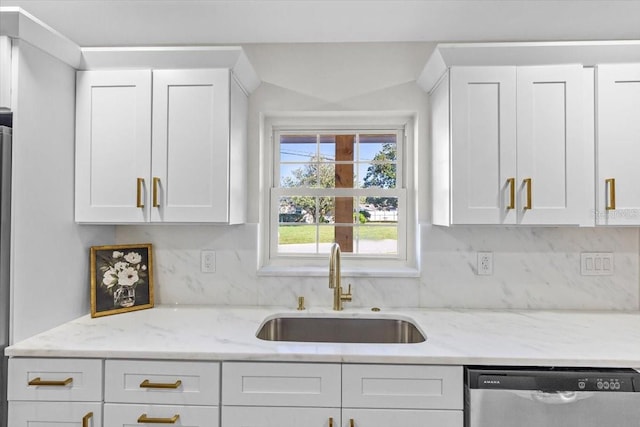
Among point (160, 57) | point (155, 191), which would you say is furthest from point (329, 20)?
point (155, 191)

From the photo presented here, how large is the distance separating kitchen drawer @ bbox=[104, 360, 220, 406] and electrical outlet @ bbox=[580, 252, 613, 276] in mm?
1892

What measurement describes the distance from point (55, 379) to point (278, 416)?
0.83m

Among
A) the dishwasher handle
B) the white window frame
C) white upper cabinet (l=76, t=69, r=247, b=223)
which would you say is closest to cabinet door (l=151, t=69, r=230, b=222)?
white upper cabinet (l=76, t=69, r=247, b=223)

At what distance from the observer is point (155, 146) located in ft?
5.80

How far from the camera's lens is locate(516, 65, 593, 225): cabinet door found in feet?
5.60

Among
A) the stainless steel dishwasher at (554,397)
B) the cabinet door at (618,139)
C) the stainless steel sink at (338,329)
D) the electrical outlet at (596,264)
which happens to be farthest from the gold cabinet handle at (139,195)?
the electrical outlet at (596,264)

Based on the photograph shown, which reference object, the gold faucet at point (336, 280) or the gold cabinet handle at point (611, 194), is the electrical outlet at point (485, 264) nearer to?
the gold cabinet handle at point (611, 194)

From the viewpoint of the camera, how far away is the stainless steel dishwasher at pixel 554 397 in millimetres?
1326

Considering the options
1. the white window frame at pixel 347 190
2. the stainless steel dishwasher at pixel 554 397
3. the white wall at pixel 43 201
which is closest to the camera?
the stainless steel dishwasher at pixel 554 397

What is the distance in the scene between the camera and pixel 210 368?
4.60ft

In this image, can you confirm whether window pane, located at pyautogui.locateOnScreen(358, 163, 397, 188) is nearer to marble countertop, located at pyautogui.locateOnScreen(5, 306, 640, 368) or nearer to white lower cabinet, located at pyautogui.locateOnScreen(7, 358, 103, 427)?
marble countertop, located at pyautogui.locateOnScreen(5, 306, 640, 368)

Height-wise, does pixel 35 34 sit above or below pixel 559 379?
above

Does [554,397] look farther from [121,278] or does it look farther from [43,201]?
[43,201]

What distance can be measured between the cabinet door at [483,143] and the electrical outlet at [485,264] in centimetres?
38
